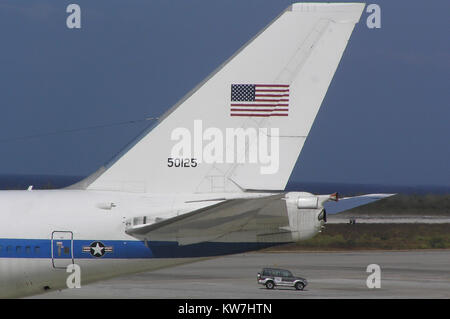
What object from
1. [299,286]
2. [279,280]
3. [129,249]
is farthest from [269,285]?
[129,249]

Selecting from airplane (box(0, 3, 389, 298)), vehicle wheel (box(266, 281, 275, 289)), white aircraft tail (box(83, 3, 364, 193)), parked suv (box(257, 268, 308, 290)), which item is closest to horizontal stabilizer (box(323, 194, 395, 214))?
airplane (box(0, 3, 389, 298))

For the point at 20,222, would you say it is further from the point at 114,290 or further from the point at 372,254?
the point at 372,254

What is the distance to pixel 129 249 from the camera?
2181cm

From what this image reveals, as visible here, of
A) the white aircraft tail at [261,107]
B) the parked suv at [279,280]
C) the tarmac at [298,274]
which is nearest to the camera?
the white aircraft tail at [261,107]

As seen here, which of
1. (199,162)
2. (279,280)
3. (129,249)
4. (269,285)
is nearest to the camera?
(129,249)

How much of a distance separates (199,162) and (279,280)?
81.6 feet

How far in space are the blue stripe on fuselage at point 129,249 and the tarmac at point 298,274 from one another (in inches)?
640

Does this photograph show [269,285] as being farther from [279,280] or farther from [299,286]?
[299,286]

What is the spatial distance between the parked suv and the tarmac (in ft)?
1.28

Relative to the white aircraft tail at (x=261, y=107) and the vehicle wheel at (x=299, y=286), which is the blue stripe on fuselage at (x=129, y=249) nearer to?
the white aircraft tail at (x=261, y=107)

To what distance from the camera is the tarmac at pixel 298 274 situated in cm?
4316

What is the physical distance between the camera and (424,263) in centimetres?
6156
